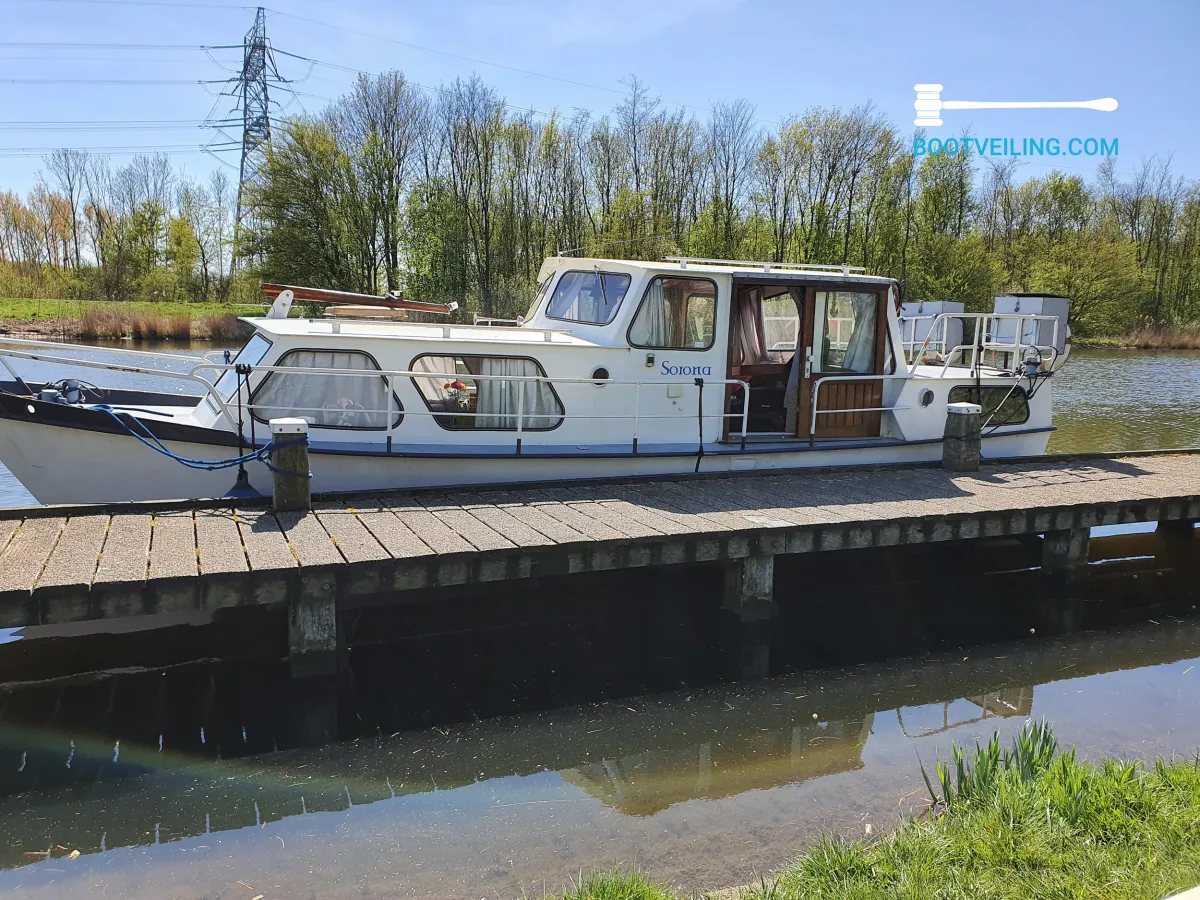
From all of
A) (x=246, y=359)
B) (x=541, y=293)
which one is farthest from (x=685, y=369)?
(x=246, y=359)

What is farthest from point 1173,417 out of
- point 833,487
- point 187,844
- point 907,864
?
point 187,844

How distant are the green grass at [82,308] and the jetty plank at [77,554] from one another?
29465mm

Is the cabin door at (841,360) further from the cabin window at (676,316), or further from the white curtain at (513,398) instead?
the white curtain at (513,398)

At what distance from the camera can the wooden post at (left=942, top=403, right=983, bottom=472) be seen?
397 inches

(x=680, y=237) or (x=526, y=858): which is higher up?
(x=680, y=237)

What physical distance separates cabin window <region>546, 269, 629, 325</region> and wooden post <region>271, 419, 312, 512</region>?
3423 mm

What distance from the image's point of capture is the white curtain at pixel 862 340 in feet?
32.5

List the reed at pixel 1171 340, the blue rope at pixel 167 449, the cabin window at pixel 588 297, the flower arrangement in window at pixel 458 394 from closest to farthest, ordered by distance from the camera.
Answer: the blue rope at pixel 167 449 → the flower arrangement in window at pixel 458 394 → the cabin window at pixel 588 297 → the reed at pixel 1171 340

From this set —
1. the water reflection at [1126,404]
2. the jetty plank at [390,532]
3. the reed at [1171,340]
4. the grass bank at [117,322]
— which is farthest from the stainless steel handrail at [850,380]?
the reed at [1171,340]

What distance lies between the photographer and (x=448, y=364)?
28.1ft

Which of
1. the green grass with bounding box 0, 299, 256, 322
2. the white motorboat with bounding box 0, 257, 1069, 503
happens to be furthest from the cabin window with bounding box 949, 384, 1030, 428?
the green grass with bounding box 0, 299, 256, 322

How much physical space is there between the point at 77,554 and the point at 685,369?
226 inches

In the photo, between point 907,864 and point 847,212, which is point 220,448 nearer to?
point 907,864

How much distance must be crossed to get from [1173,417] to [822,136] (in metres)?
19.9
